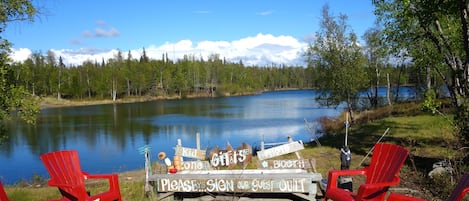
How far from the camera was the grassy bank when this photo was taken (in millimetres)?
6629

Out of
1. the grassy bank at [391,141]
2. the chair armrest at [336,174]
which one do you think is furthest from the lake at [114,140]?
the chair armrest at [336,174]

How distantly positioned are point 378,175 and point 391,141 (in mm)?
8464

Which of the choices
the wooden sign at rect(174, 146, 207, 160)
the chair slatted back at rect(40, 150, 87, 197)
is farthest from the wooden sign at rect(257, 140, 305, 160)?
the chair slatted back at rect(40, 150, 87, 197)

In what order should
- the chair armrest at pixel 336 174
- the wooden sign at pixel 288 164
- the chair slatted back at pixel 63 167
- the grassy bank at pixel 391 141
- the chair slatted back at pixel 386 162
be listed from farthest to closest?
the grassy bank at pixel 391 141 < the wooden sign at pixel 288 164 < the chair slatted back at pixel 63 167 < the chair armrest at pixel 336 174 < the chair slatted back at pixel 386 162

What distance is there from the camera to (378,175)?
4441mm

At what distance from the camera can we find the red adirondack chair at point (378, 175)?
3.78 m

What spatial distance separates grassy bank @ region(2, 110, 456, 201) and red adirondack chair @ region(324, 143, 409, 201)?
154 centimetres

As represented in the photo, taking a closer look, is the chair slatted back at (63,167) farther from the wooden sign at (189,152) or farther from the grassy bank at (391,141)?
the wooden sign at (189,152)

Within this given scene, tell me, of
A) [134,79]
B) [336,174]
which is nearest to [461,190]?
[336,174]

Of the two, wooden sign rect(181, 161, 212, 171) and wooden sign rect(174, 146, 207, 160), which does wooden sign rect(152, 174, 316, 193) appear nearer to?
wooden sign rect(181, 161, 212, 171)

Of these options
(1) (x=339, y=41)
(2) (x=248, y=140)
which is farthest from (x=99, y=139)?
(1) (x=339, y=41)

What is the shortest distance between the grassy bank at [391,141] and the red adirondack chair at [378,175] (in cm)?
154

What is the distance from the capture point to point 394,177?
3.96m

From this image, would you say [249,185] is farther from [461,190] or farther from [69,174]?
[461,190]
